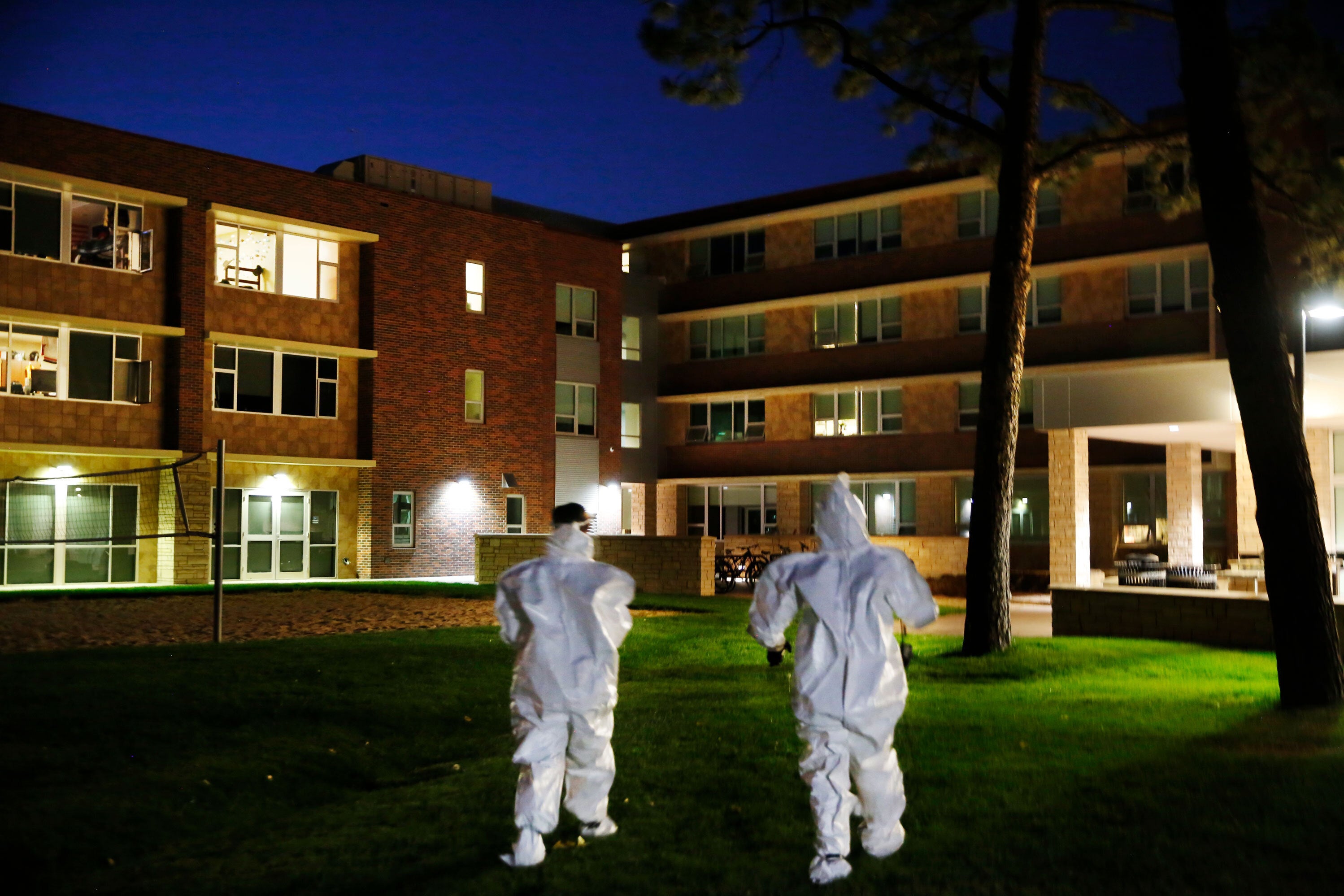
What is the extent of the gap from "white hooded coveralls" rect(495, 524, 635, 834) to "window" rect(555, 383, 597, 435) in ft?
103

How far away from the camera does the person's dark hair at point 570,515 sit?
6574mm

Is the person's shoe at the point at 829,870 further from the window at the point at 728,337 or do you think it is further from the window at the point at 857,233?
the window at the point at 728,337

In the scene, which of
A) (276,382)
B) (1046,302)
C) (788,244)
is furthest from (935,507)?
(276,382)

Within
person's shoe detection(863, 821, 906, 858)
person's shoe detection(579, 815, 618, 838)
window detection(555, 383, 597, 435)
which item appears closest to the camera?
person's shoe detection(863, 821, 906, 858)

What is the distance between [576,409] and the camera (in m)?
38.8

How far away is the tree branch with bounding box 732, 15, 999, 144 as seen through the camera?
15648 millimetres

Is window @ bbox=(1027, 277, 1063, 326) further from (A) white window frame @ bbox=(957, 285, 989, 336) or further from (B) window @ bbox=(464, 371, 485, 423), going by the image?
(B) window @ bbox=(464, 371, 485, 423)

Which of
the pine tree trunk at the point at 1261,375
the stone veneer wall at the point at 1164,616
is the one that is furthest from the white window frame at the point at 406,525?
the pine tree trunk at the point at 1261,375

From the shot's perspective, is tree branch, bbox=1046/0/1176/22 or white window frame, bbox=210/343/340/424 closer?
tree branch, bbox=1046/0/1176/22

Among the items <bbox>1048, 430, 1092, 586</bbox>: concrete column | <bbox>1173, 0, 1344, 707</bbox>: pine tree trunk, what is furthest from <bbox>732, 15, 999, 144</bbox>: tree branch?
<bbox>1048, 430, 1092, 586</bbox>: concrete column

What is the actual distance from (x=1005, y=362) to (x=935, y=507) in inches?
882

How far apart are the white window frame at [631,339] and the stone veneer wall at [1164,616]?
1011 inches

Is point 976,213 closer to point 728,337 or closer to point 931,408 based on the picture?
point 931,408

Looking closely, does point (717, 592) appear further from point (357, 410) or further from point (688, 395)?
point (688, 395)
